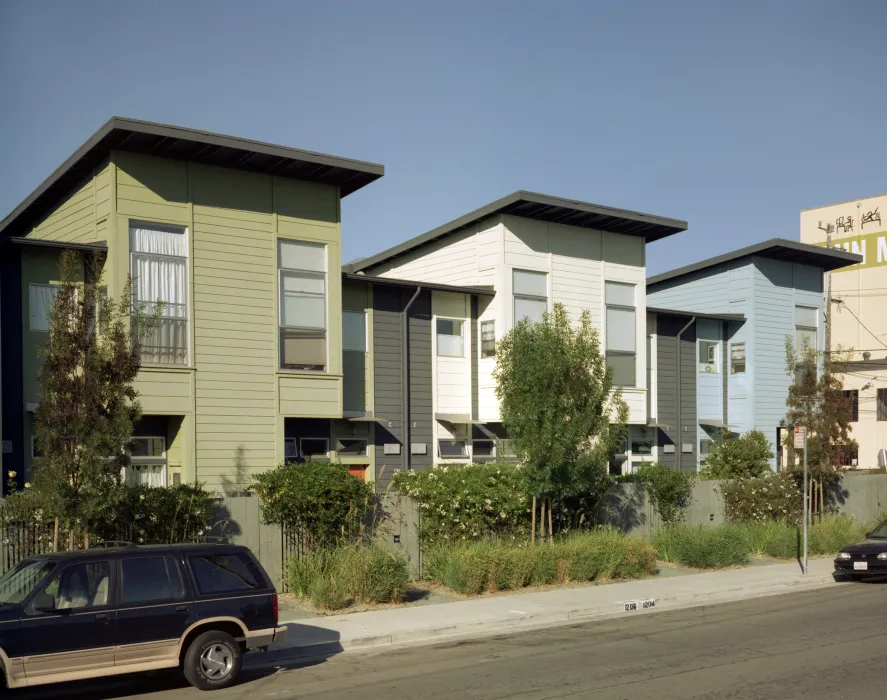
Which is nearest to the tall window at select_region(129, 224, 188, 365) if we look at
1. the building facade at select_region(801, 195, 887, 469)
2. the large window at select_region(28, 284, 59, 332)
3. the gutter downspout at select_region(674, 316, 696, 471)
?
the large window at select_region(28, 284, 59, 332)

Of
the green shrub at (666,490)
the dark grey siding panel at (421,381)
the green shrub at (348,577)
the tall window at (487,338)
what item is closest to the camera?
the green shrub at (348,577)

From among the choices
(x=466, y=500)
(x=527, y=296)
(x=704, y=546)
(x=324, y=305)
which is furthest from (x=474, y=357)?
(x=704, y=546)

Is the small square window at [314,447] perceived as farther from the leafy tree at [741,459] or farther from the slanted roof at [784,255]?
the slanted roof at [784,255]

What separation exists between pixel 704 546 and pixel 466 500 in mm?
5935

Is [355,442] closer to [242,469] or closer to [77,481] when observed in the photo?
[242,469]

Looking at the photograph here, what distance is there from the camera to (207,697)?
1083cm

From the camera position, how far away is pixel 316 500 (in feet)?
57.7

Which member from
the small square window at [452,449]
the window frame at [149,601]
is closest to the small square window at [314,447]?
the small square window at [452,449]

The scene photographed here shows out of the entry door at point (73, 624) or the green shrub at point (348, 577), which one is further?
the green shrub at point (348, 577)

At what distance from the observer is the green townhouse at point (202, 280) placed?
→ 2009cm

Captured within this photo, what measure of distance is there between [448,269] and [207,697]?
62.6ft

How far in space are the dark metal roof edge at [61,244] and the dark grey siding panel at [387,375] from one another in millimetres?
7654

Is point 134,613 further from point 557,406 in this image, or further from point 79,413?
point 557,406

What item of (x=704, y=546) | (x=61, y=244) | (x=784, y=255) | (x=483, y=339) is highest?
(x=784, y=255)
